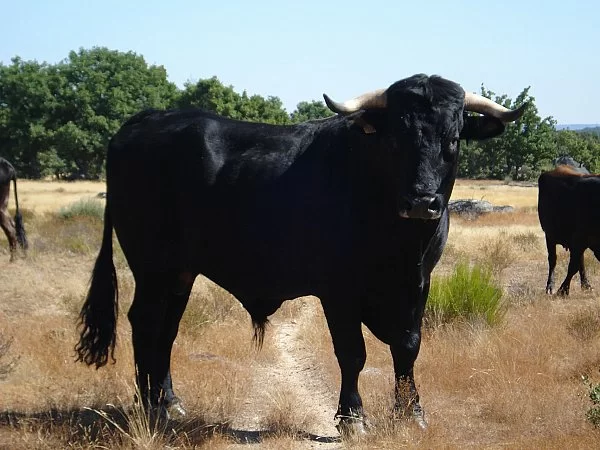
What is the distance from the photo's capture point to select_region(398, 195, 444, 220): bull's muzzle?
4.98 metres

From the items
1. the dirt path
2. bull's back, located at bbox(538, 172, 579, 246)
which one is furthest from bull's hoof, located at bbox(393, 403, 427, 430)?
bull's back, located at bbox(538, 172, 579, 246)

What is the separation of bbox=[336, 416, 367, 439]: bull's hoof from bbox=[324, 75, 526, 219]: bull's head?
5.02ft

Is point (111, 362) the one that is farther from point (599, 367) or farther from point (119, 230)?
point (599, 367)

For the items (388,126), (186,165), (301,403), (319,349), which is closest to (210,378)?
(301,403)

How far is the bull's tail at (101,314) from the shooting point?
22.1 feet

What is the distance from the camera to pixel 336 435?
19.7 feet

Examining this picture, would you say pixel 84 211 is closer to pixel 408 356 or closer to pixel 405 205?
pixel 408 356

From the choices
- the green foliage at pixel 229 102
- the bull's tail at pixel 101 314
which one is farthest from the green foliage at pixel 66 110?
the bull's tail at pixel 101 314

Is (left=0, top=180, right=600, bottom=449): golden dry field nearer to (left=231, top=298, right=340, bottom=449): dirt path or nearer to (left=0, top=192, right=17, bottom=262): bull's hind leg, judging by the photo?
(left=231, top=298, right=340, bottom=449): dirt path

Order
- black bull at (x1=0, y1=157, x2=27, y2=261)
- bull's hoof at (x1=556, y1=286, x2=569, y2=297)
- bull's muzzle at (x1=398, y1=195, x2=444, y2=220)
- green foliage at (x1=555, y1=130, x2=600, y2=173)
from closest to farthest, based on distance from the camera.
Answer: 1. bull's muzzle at (x1=398, y1=195, x2=444, y2=220)
2. bull's hoof at (x1=556, y1=286, x2=569, y2=297)
3. black bull at (x1=0, y1=157, x2=27, y2=261)
4. green foliage at (x1=555, y1=130, x2=600, y2=173)

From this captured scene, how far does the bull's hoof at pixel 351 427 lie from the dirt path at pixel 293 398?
0.13 metres

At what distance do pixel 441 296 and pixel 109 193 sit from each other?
433 centimetres

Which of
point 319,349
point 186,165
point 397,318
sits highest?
point 186,165

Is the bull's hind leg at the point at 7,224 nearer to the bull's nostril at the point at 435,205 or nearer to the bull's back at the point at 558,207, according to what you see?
the bull's back at the point at 558,207
